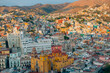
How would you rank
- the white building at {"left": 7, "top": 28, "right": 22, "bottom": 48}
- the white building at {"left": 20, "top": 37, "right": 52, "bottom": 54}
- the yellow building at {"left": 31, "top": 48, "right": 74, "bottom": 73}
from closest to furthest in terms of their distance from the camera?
the yellow building at {"left": 31, "top": 48, "right": 74, "bottom": 73} → the white building at {"left": 20, "top": 37, "right": 52, "bottom": 54} → the white building at {"left": 7, "top": 28, "right": 22, "bottom": 48}

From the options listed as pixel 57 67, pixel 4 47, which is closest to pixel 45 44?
pixel 4 47

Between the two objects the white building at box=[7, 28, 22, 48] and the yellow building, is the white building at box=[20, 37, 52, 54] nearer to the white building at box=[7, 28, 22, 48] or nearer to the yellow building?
the white building at box=[7, 28, 22, 48]

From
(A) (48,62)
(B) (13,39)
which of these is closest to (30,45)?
(B) (13,39)

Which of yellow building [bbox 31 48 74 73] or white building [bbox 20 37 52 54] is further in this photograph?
white building [bbox 20 37 52 54]

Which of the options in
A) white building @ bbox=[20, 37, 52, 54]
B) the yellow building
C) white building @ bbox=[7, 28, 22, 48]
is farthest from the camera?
white building @ bbox=[7, 28, 22, 48]

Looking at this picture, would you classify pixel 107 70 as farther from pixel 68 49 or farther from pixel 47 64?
pixel 68 49

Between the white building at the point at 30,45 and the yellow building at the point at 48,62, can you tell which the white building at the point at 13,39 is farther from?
the yellow building at the point at 48,62

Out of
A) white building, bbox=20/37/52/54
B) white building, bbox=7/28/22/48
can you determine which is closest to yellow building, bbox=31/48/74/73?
white building, bbox=20/37/52/54

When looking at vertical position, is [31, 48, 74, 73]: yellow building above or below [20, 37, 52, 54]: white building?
below
